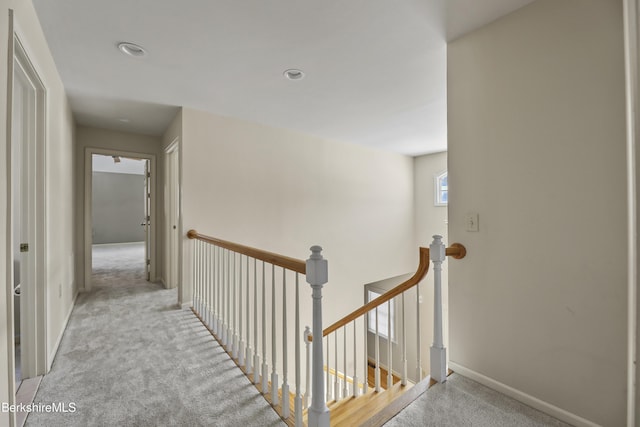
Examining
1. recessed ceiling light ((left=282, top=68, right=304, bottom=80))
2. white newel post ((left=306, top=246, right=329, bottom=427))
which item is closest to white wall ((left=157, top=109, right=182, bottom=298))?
recessed ceiling light ((left=282, top=68, right=304, bottom=80))

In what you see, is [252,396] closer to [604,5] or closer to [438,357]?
[438,357]

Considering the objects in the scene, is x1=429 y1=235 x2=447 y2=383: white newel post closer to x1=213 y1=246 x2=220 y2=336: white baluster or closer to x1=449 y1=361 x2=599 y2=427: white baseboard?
x1=449 y1=361 x2=599 y2=427: white baseboard

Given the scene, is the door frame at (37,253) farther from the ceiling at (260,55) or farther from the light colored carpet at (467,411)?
the light colored carpet at (467,411)

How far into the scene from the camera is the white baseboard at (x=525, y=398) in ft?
4.67

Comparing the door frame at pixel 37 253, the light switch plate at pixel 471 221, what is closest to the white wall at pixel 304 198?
the door frame at pixel 37 253

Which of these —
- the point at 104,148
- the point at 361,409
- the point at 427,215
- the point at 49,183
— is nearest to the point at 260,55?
the point at 49,183

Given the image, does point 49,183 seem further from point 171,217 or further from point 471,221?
point 471,221

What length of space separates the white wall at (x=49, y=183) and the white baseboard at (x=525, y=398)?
2.33 metres

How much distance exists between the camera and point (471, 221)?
183 cm

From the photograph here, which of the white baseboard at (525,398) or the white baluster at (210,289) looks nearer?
the white baseboard at (525,398)

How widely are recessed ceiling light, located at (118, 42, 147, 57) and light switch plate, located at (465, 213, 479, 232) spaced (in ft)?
8.26

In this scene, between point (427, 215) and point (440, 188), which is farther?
point (427, 215)

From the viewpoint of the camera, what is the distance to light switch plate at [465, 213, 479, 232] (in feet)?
5.94

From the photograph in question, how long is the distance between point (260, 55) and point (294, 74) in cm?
37
